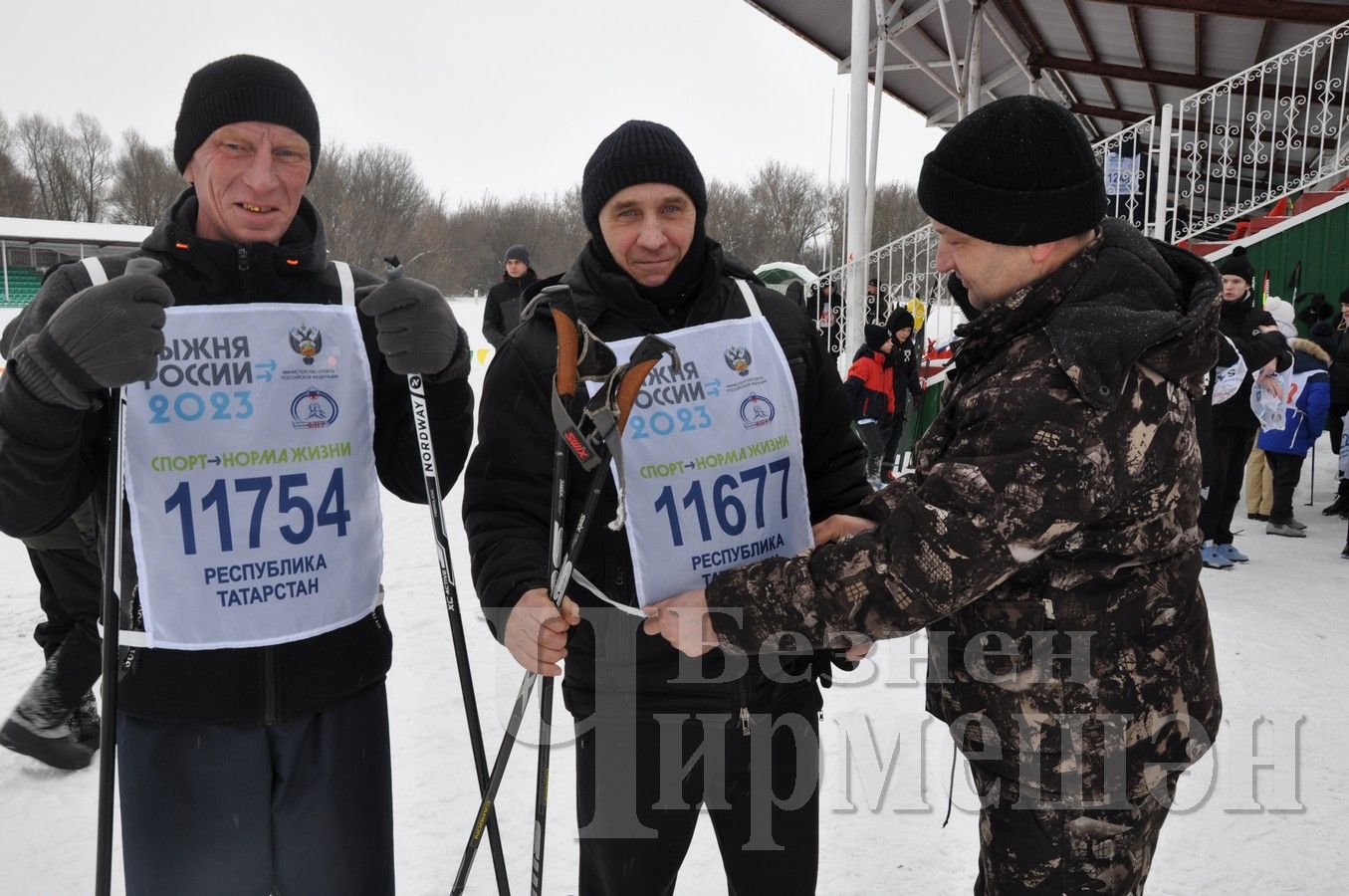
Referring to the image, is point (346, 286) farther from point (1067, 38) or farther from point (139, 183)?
point (139, 183)

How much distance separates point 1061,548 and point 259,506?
1420 mm

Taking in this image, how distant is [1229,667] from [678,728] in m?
3.73

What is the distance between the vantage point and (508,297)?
9.11 m

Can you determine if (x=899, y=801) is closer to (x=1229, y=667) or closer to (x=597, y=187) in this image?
(x=1229, y=667)

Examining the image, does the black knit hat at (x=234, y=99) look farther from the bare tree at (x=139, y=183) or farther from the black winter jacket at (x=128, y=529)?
the bare tree at (x=139, y=183)

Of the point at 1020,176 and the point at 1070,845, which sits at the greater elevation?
the point at 1020,176

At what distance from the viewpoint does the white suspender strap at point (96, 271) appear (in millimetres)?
1693

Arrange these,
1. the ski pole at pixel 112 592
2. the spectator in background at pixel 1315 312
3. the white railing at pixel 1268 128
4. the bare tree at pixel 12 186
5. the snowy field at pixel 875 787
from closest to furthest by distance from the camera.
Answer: the ski pole at pixel 112 592, the snowy field at pixel 875 787, the spectator in background at pixel 1315 312, the white railing at pixel 1268 128, the bare tree at pixel 12 186

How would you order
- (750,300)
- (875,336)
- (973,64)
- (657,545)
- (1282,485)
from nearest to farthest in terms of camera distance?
1. (657,545)
2. (750,300)
3. (1282,485)
4. (875,336)
5. (973,64)

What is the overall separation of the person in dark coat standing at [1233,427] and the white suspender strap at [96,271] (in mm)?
6322

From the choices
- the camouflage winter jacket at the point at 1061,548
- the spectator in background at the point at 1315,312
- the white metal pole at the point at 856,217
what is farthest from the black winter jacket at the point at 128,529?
the spectator in background at the point at 1315,312

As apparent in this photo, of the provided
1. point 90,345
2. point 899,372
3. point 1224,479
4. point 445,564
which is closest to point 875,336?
point 899,372

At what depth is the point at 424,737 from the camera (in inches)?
145

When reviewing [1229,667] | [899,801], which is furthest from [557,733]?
[1229,667]
